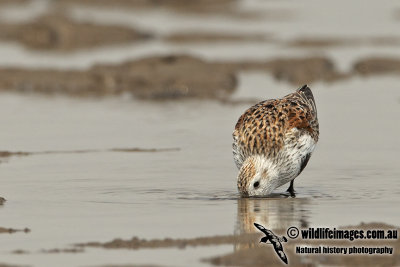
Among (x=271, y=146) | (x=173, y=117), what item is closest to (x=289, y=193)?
(x=271, y=146)

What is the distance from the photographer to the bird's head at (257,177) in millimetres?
13250

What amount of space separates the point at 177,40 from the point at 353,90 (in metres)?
8.28

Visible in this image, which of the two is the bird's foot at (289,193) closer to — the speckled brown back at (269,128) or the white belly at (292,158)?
the white belly at (292,158)

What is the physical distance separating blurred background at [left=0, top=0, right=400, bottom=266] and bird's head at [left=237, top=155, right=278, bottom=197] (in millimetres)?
145

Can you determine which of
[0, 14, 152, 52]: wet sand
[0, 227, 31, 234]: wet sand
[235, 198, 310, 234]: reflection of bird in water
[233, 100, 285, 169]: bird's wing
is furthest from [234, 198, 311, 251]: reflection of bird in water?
[0, 14, 152, 52]: wet sand

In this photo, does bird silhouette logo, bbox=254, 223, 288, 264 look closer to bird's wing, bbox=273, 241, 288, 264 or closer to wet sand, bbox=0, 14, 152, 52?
bird's wing, bbox=273, 241, 288, 264

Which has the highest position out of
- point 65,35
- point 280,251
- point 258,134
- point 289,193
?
point 65,35

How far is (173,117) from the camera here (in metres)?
20.0

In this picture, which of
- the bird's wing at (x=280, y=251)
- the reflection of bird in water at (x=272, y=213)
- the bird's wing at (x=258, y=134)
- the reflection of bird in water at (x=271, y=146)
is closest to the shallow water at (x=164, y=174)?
the reflection of bird in water at (x=272, y=213)

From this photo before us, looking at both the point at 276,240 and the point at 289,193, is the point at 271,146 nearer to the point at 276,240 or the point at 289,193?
the point at 289,193

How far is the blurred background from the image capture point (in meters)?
12.1

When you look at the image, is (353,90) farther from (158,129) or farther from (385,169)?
(385,169)

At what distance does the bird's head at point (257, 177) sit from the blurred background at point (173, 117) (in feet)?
0.47

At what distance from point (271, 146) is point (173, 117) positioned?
6541 mm
